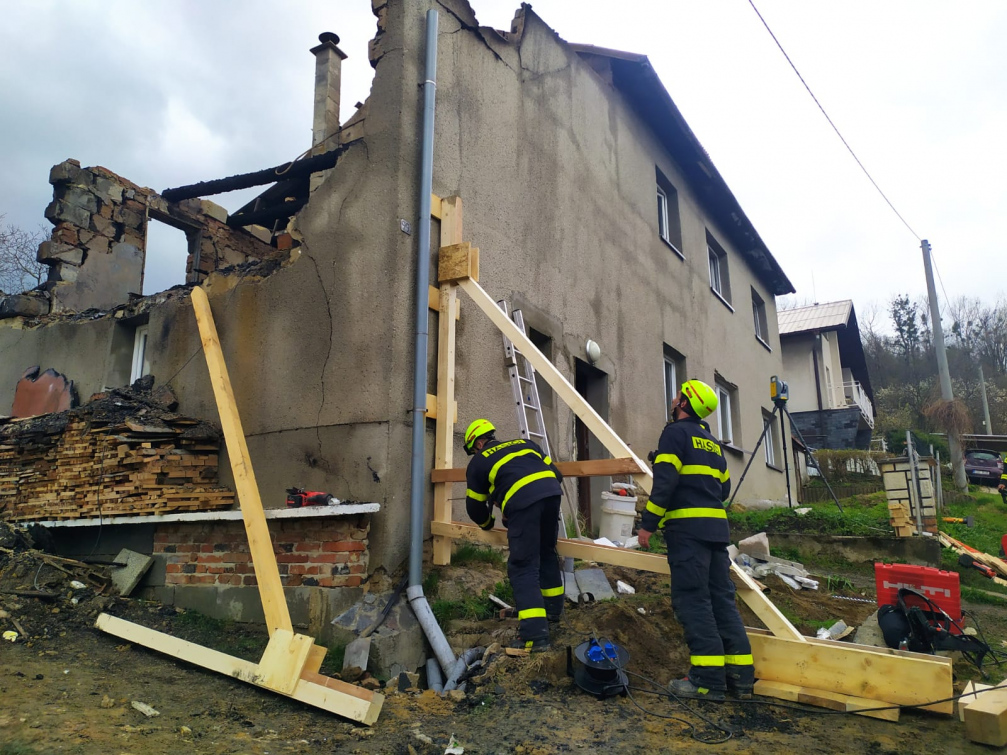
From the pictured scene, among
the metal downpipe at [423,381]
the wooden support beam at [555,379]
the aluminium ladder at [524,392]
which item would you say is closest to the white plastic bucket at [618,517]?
the aluminium ladder at [524,392]

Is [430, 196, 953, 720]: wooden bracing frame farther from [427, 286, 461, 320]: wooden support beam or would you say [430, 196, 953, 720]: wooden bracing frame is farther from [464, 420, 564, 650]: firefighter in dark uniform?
[464, 420, 564, 650]: firefighter in dark uniform

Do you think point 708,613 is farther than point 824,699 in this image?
Yes

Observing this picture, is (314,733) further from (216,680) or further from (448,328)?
(448,328)

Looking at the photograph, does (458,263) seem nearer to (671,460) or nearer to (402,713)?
(671,460)

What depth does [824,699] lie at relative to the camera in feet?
12.4

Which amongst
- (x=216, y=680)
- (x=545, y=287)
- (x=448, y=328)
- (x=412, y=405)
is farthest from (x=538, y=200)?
(x=216, y=680)

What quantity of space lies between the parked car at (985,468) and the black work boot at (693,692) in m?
23.2

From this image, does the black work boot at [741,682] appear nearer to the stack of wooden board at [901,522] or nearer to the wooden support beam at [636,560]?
the wooden support beam at [636,560]

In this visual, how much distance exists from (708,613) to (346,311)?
11.0ft

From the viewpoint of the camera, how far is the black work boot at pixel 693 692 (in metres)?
3.79

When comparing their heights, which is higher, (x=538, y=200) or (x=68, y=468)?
(x=538, y=200)

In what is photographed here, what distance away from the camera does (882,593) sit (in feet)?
16.8

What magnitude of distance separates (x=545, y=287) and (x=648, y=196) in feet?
13.2

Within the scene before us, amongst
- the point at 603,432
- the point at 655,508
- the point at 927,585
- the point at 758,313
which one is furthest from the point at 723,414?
the point at 655,508
